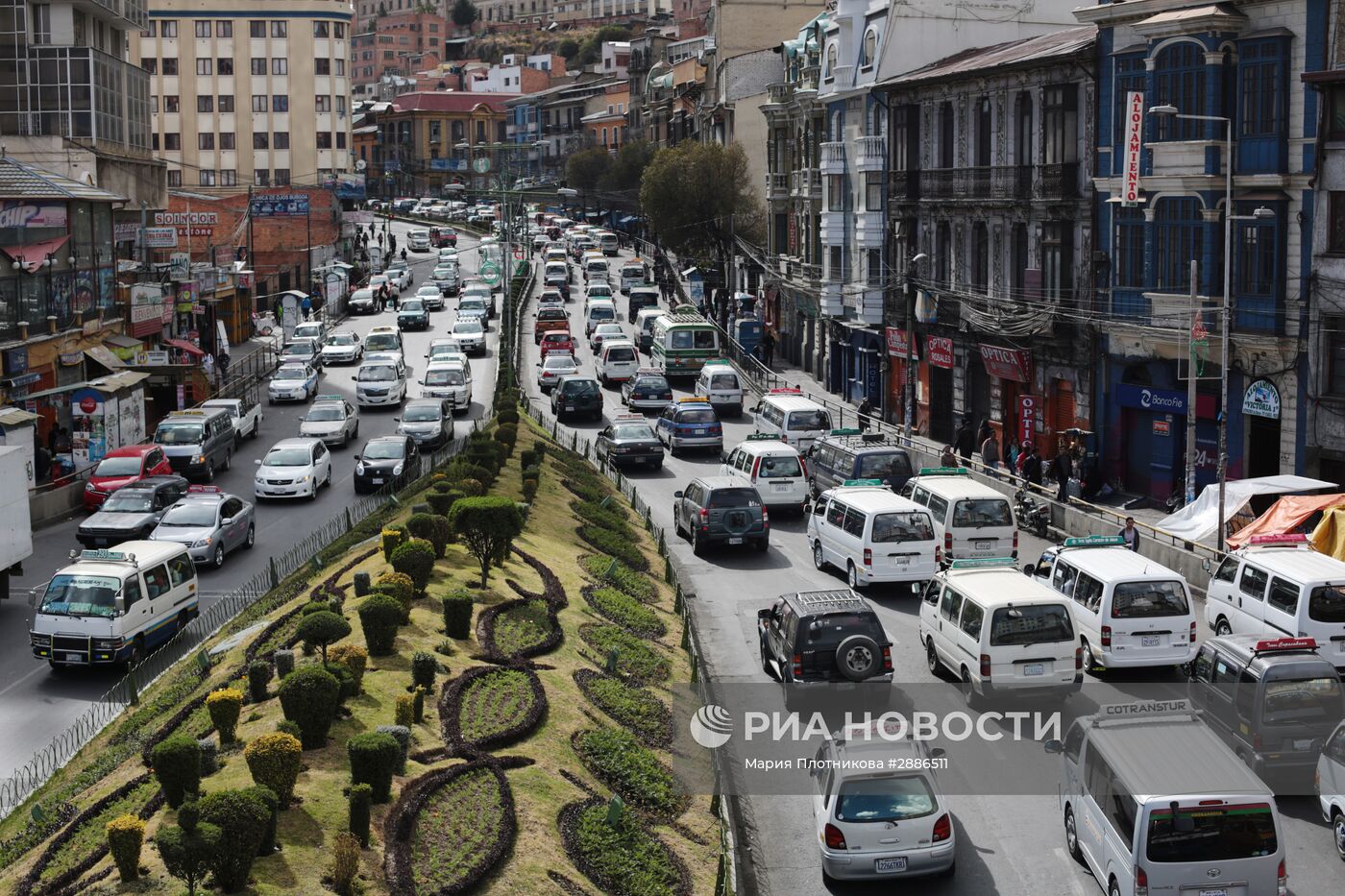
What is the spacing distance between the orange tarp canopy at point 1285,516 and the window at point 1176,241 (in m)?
9.64

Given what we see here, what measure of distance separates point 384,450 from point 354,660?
73.7 feet

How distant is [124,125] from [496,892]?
2372 inches

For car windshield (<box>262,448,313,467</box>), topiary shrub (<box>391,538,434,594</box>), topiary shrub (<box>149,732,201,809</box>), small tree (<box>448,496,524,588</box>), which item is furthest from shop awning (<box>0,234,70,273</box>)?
topiary shrub (<box>149,732,201,809</box>)

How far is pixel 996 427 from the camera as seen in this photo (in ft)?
166

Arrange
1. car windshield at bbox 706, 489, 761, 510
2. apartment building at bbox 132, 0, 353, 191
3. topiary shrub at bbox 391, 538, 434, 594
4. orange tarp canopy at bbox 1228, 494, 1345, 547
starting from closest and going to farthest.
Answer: topiary shrub at bbox 391, 538, 434, 594
orange tarp canopy at bbox 1228, 494, 1345, 547
car windshield at bbox 706, 489, 761, 510
apartment building at bbox 132, 0, 353, 191

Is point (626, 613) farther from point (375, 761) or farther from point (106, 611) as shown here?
point (375, 761)

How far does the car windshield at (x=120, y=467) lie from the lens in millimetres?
39938

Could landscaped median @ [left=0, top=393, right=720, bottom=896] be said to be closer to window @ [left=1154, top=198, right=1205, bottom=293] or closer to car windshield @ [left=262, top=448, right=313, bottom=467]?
car windshield @ [left=262, top=448, right=313, bottom=467]

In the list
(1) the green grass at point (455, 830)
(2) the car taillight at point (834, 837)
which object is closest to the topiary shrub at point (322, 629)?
(1) the green grass at point (455, 830)

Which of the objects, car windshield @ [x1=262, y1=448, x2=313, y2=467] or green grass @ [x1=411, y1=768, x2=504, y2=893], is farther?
car windshield @ [x1=262, y1=448, x2=313, y2=467]

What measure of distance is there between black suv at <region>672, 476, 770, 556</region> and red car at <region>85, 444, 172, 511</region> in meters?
14.6

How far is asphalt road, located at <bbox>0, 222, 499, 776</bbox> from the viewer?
2347 cm

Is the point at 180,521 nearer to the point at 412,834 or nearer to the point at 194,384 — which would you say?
the point at 412,834

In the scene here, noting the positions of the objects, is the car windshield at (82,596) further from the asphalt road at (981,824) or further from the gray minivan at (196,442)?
the gray minivan at (196,442)
